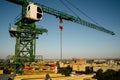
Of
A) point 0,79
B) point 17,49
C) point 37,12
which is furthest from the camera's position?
point 17,49

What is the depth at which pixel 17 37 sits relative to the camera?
30734 mm

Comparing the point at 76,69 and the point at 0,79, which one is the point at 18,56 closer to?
the point at 0,79

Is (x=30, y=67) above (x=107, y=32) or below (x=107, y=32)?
below

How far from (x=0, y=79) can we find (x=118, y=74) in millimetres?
21513

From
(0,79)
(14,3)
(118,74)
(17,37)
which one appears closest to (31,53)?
(17,37)

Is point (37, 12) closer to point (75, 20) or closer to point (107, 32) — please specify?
point (75, 20)

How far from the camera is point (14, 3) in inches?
1282

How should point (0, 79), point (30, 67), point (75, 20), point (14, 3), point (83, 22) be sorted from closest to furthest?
point (0, 79), point (30, 67), point (14, 3), point (75, 20), point (83, 22)

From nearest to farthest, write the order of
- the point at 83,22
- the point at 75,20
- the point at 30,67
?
the point at 30,67 → the point at 75,20 → the point at 83,22

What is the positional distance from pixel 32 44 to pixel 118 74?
17800 mm

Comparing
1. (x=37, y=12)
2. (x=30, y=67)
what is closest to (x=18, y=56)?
(x=30, y=67)

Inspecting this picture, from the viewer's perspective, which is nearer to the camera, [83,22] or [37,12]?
[37,12]

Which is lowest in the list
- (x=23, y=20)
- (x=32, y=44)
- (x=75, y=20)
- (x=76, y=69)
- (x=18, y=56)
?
(x=76, y=69)

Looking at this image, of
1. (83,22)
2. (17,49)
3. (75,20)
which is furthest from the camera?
(83,22)
